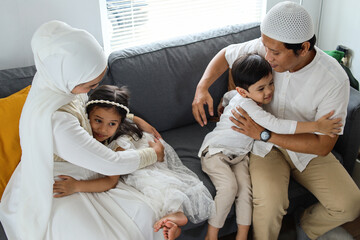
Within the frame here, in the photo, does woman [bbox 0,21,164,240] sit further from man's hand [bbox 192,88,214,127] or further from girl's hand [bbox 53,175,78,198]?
man's hand [bbox 192,88,214,127]

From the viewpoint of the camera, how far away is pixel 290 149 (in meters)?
1.88

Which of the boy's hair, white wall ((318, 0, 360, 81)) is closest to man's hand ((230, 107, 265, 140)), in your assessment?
the boy's hair

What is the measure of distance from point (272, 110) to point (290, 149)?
0.76 feet

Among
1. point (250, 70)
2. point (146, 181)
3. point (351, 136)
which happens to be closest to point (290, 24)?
point (250, 70)

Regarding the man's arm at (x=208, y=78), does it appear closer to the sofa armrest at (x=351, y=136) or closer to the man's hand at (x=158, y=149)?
the man's hand at (x=158, y=149)

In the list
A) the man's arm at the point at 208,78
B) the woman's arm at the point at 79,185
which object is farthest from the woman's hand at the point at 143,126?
the woman's arm at the point at 79,185

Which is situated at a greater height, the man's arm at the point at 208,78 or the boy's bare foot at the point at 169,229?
the man's arm at the point at 208,78

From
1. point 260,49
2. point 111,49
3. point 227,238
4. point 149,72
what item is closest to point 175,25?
point 111,49

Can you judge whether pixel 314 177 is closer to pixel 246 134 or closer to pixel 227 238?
pixel 246 134

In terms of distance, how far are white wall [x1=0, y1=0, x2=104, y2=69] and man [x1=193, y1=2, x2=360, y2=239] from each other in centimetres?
86

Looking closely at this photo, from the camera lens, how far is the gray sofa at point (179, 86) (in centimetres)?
206

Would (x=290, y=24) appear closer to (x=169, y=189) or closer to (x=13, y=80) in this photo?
(x=169, y=189)

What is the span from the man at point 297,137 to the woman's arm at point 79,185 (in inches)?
23.7

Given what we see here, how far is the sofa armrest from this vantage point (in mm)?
2062
